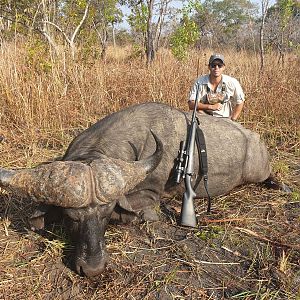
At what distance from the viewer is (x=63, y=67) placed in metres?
5.31

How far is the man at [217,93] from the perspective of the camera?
4.19 meters

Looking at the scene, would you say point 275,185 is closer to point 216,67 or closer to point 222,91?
point 222,91

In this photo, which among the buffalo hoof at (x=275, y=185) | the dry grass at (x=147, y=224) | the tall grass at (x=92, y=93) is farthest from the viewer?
the tall grass at (x=92, y=93)

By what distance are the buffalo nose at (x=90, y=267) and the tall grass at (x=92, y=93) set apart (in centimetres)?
263

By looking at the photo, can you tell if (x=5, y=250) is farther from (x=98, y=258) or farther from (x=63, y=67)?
(x=63, y=67)

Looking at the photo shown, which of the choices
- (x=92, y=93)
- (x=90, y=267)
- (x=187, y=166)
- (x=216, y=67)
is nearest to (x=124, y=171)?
(x=90, y=267)

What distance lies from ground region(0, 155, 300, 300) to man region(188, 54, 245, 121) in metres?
1.49

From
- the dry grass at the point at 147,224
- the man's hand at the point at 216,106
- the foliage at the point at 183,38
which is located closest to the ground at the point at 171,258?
the dry grass at the point at 147,224

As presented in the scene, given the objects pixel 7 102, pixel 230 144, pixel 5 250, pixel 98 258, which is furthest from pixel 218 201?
pixel 7 102

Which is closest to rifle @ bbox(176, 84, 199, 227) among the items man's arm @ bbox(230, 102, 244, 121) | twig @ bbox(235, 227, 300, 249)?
twig @ bbox(235, 227, 300, 249)

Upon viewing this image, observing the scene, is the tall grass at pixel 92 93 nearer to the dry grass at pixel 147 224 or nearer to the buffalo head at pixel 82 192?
the dry grass at pixel 147 224

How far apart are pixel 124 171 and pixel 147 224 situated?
79cm

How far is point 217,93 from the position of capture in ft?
14.0

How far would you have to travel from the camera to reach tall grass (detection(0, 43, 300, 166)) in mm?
4750
